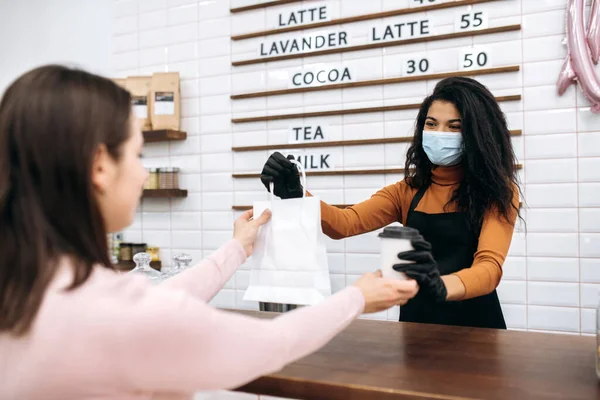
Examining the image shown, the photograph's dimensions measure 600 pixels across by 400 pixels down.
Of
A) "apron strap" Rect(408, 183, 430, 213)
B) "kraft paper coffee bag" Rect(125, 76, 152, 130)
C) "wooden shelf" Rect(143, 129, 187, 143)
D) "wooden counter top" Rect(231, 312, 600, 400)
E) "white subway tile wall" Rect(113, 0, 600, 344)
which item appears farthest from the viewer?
"kraft paper coffee bag" Rect(125, 76, 152, 130)

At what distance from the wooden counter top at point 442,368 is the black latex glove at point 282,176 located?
0.57m

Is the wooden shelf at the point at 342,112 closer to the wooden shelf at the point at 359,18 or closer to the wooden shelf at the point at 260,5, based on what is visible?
the wooden shelf at the point at 359,18

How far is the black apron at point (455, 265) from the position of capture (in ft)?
6.22

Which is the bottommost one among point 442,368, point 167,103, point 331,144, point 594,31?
point 442,368

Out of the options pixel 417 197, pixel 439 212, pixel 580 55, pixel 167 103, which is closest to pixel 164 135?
pixel 167 103

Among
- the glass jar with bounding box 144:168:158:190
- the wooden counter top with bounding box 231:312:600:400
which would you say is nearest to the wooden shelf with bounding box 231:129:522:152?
the glass jar with bounding box 144:168:158:190

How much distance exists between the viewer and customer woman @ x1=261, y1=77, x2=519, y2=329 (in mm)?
1803

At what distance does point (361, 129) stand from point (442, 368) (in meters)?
1.78

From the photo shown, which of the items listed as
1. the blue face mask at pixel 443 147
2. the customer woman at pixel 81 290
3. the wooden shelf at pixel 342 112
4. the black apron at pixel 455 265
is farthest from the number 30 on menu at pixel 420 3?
the customer woman at pixel 81 290

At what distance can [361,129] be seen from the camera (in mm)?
2824

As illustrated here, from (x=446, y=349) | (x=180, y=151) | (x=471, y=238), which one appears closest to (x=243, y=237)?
(x=446, y=349)

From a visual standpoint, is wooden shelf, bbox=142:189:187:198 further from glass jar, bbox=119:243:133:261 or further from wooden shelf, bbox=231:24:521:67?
wooden shelf, bbox=231:24:521:67

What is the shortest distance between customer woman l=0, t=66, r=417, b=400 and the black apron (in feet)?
3.79

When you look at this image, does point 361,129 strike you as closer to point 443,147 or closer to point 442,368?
point 443,147
